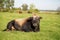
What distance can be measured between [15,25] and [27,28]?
0.58 metres

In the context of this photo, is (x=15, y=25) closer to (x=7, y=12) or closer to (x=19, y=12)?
(x=19, y=12)

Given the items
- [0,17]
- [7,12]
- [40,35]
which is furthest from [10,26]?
[7,12]

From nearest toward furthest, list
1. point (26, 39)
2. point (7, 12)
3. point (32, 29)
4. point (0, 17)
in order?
point (26, 39) → point (32, 29) → point (0, 17) → point (7, 12)

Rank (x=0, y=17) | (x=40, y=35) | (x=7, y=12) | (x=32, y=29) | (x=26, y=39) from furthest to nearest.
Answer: (x=7, y=12)
(x=0, y=17)
(x=32, y=29)
(x=40, y=35)
(x=26, y=39)

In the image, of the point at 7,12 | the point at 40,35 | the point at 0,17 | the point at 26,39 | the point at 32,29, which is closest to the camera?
the point at 26,39

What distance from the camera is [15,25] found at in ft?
27.7

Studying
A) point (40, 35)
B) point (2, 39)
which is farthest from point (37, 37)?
point (2, 39)

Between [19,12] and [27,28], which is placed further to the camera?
[19,12]

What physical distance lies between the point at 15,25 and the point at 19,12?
4692mm

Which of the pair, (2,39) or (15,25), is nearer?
(2,39)

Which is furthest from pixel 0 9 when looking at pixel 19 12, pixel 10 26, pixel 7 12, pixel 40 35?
pixel 40 35

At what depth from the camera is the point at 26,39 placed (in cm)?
661

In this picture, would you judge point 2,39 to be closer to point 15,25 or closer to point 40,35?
point 40,35

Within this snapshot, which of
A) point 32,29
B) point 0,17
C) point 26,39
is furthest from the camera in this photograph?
point 0,17
